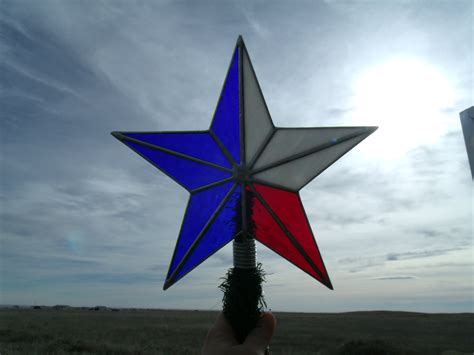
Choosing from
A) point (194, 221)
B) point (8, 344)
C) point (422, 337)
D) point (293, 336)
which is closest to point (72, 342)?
point (8, 344)

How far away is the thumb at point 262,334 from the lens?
10.5ft

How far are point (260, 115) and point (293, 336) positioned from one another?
2298 centimetres

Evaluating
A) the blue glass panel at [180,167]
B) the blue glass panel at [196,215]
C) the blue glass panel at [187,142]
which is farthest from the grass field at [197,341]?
the blue glass panel at [187,142]

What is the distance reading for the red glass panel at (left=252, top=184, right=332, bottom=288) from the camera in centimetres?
377

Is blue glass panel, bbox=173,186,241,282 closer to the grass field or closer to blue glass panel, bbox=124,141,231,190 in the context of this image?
blue glass panel, bbox=124,141,231,190

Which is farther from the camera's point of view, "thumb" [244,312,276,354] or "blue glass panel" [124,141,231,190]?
"blue glass panel" [124,141,231,190]

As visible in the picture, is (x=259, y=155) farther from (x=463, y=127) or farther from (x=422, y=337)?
(x=422, y=337)

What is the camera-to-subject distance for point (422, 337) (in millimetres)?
23203

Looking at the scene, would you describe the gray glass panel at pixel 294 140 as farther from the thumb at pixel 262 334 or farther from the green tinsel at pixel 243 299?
the thumb at pixel 262 334

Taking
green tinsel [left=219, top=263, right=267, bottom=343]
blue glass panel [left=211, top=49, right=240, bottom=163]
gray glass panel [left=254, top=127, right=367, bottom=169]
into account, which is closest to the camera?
green tinsel [left=219, top=263, right=267, bottom=343]

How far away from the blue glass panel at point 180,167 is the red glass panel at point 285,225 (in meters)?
0.69

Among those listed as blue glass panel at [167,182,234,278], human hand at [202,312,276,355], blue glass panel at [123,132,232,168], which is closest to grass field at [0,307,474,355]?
blue glass panel at [167,182,234,278]

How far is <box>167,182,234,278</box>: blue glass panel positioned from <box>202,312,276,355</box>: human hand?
902 mm

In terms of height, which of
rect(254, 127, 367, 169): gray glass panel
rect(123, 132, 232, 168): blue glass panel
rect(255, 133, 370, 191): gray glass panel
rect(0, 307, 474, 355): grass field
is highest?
rect(123, 132, 232, 168): blue glass panel
